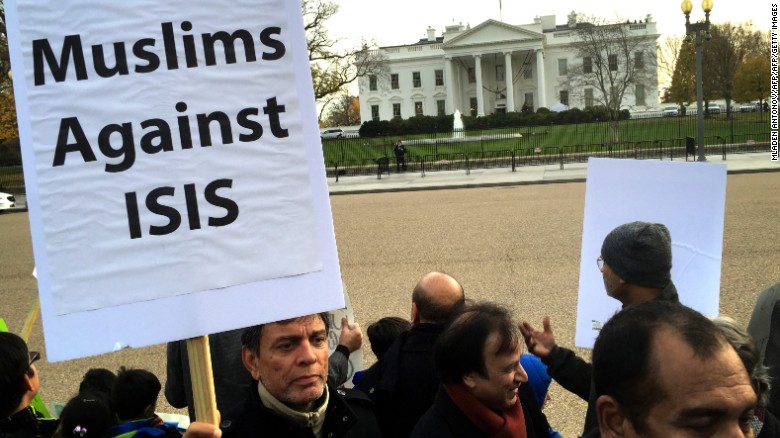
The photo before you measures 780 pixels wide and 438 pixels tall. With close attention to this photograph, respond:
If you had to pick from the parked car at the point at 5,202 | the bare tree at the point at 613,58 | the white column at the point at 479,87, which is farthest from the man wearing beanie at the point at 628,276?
the white column at the point at 479,87

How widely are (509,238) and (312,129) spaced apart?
36.0 feet

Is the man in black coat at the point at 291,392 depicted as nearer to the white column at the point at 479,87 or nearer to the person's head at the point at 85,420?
the person's head at the point at 85,420

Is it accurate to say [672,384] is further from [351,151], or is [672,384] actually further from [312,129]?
[351,151]

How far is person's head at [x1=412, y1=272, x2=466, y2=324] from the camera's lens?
3156 mm

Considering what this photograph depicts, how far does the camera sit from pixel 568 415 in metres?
5.25

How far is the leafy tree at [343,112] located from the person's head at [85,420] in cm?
8561

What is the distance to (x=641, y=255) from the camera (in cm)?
279

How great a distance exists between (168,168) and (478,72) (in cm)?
8477

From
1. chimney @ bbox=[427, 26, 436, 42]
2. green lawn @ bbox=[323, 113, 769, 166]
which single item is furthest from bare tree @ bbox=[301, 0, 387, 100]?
chimney @ bbox=[427, 26, 436, 42]

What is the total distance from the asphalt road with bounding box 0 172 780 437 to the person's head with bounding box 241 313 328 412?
1.91 feet

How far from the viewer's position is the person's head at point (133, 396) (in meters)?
3.25

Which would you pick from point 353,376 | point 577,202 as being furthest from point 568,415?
point 577,202

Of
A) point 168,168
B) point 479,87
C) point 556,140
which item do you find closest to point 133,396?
point 168,168

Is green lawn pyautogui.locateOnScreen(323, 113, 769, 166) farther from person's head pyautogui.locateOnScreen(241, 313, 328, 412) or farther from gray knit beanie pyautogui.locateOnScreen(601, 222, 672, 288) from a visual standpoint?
person's head pyautogui.locateOnScreen(241, 313, 328, 412)
